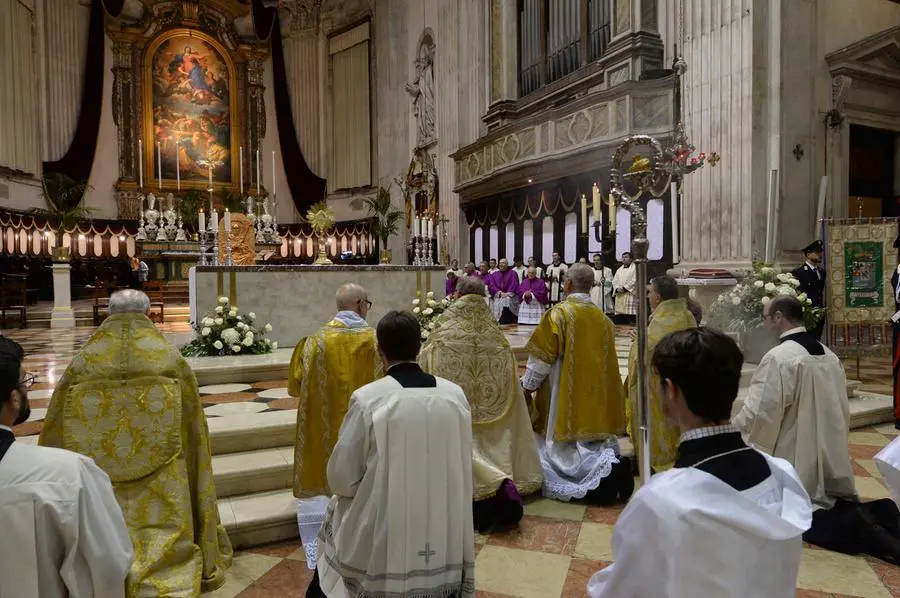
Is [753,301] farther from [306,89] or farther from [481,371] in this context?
[306,89]

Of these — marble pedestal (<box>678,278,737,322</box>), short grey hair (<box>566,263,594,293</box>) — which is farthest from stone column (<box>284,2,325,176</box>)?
short grey hair (<box>566,263,594,293</box>)

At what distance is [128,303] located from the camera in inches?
110

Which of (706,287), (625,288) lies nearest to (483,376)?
(706,287)

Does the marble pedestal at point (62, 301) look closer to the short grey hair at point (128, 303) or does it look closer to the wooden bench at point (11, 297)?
the wooden bench at point (11, 297)

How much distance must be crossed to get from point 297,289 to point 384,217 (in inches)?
503

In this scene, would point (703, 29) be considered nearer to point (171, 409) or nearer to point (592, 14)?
point (592, 14)

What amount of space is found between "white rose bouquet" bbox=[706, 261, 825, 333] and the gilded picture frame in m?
18.5

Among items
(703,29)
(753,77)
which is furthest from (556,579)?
(703,29)

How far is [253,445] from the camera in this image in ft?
14.6

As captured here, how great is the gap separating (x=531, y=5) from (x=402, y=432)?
44.8 ft

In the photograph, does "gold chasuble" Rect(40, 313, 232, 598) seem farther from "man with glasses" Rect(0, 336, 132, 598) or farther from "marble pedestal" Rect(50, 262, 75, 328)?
"marble pedestal" Rect(50, 262, 75, 328)

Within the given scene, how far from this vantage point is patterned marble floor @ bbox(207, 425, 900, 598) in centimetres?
299

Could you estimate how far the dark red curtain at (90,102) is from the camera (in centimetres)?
1925

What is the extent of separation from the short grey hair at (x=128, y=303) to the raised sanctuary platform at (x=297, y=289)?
4.71m
